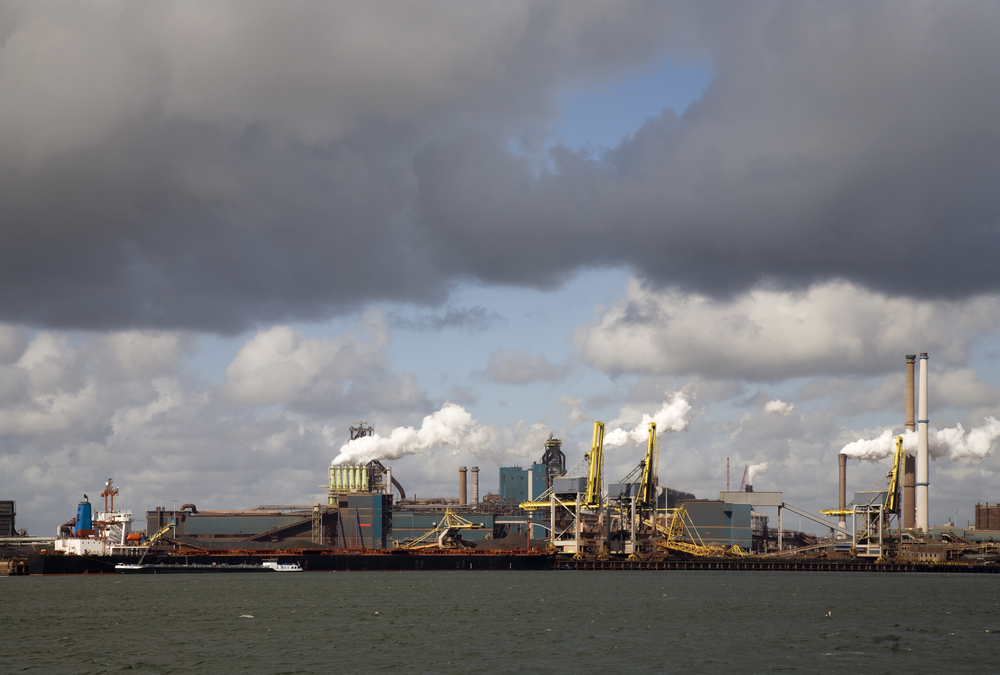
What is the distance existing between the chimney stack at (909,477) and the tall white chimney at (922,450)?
121 centimetres

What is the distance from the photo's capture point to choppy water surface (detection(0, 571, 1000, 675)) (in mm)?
50844

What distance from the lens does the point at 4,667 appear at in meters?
49.1

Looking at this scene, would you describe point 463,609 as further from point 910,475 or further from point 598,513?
point 910,475

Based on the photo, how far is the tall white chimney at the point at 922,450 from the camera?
19562cm

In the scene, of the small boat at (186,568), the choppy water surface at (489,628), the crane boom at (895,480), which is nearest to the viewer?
the choppy water surface at (489,628)

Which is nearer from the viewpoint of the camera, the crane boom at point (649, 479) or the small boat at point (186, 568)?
the small boat at point (186, 568)

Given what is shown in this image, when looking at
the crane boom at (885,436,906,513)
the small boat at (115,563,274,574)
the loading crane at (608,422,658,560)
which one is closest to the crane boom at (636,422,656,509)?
the loading crane at (608,422,658,560)

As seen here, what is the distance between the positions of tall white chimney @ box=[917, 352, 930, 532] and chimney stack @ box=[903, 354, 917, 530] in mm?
1211

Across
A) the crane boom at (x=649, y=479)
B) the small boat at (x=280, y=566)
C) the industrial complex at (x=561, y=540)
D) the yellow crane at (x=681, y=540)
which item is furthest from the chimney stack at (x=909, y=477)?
the small boat at (x=280, y=566)

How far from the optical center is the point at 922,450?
196m

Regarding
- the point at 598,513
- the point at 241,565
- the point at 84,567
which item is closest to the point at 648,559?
the point at 598,513

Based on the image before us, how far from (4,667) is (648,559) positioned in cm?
11756

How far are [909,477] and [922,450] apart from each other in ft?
20.8

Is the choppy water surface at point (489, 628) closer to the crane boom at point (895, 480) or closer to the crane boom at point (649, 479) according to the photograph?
the crane boom at point (649, 479)
